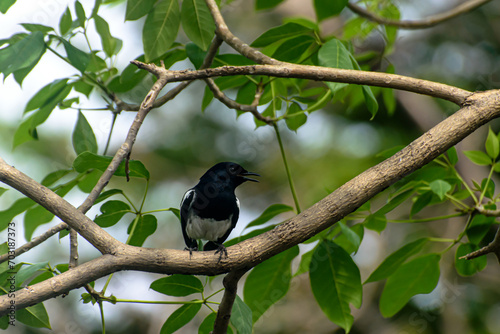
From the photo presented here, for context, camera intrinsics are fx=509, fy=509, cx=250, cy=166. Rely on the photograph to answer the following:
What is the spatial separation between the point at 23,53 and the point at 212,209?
149 cm

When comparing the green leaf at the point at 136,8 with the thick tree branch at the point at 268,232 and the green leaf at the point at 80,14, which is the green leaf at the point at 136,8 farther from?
the thick tree branch at the point at 268,232

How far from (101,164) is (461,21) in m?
5.68

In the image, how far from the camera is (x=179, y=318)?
1994 mm

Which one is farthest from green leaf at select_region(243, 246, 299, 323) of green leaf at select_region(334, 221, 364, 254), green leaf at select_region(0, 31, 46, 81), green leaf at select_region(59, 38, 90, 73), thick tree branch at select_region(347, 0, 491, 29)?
thick tree branch at select_region(347, 0, 491, 29)

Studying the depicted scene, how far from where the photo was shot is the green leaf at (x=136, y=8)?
213 centimetres

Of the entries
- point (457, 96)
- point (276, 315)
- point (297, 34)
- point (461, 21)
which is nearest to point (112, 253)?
point (297, 34)

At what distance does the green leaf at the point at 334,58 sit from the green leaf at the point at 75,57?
955 mm

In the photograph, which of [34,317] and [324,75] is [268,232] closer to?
[324,75]

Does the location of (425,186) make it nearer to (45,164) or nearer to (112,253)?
(112,253)

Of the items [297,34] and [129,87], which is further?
[129,87]

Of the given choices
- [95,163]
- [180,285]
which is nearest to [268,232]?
[180,285]

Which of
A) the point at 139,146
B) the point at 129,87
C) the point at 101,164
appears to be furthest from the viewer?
the point at 139,146

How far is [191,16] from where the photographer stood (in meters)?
2.20

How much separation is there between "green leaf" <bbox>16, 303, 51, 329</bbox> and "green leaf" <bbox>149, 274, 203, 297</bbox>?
0.40 m
